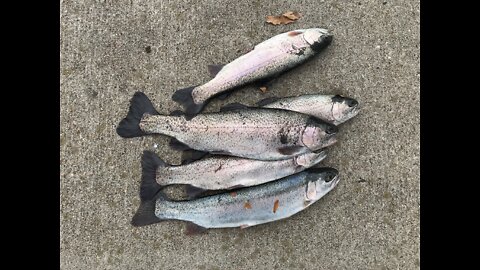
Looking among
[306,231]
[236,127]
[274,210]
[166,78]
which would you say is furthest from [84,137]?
[306,231]

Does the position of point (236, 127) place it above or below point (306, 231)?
above

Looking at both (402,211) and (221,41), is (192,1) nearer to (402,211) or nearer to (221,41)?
(221,41)

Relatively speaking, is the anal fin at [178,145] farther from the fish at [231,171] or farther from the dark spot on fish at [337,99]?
the dark spot on fish at [337,99]

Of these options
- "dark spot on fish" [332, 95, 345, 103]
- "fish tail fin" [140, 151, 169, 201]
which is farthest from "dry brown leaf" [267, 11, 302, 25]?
"fish tail fin" [140, 151, 169, 201]

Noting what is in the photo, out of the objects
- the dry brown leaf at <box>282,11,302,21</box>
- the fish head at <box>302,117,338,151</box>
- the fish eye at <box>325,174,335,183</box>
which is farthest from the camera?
the dry brown leaf at <box>282,11,302,21</box>

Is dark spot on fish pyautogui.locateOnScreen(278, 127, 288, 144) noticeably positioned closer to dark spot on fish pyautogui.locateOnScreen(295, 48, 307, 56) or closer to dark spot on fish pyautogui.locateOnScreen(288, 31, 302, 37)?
dark spot on fish pyautogui.locateOnScreen(295, 48, 307, 56)

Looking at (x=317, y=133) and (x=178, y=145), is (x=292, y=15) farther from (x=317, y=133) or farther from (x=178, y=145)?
(x=178, y=145)

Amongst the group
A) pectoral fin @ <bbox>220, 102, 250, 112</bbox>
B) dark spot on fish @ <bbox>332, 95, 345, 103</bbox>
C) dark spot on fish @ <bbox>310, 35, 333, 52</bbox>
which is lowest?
dark spot on fish @ <bbox>332, 95, 345, 103</bbox>
